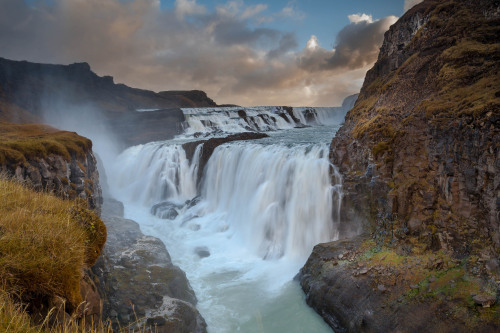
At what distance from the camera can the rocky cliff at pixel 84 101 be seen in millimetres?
45250

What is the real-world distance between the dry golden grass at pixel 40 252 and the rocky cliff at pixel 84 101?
128 feet

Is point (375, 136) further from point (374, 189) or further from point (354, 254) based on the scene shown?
point (354, 254)

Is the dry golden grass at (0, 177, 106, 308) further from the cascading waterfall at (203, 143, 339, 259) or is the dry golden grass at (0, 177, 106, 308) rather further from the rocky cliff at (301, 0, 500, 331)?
the cascading waterfall at (203, 143, 339, 259)

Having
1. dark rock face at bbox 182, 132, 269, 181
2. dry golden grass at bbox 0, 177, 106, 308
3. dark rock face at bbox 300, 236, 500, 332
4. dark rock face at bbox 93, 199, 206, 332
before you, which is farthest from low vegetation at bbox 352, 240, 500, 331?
dark rock face at bbox 182, 132, 269, 181

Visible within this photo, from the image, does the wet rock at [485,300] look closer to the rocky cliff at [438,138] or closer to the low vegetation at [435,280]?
the low vegetation at [435,280]

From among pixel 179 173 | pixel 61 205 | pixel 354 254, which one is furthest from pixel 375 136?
pixel 179 173

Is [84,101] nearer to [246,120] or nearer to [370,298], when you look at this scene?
[246,120]

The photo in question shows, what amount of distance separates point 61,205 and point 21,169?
18.1 ft

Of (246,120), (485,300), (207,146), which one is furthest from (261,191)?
(246,120)

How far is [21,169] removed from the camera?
372 inches

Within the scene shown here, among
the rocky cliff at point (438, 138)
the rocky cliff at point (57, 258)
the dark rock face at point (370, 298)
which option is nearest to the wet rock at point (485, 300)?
the dark rock face at point (370, 298)

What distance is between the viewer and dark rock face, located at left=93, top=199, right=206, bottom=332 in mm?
7047

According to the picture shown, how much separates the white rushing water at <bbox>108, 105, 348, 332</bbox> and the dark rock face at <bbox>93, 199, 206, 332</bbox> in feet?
4.42

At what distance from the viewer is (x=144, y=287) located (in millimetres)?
8430
